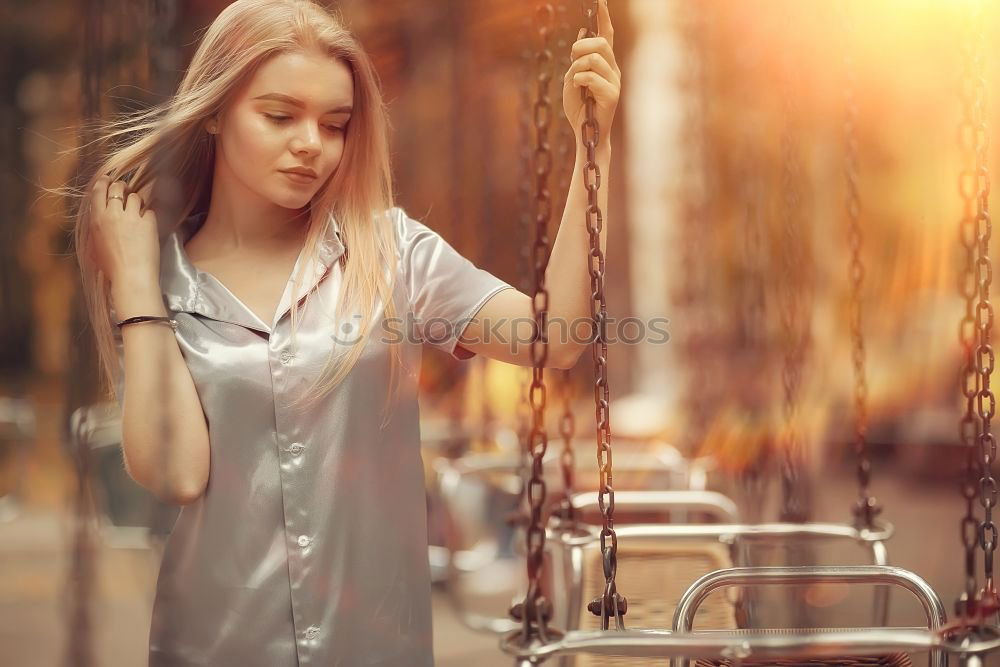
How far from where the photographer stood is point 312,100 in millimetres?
1343

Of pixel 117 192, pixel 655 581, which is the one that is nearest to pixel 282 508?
pixel 117 192

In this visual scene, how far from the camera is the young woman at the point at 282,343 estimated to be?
1331mm

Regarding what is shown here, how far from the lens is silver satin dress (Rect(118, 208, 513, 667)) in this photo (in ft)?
4.41

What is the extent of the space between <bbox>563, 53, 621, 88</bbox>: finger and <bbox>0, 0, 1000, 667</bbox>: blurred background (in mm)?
154

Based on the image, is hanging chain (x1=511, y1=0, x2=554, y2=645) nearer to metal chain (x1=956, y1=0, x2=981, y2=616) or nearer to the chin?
the chin

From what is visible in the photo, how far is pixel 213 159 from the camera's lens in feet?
4.79

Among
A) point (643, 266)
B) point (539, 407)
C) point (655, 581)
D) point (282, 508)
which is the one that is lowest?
point (655, 581)

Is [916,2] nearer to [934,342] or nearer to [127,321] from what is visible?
[934,342]

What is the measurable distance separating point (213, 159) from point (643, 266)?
11006 mm

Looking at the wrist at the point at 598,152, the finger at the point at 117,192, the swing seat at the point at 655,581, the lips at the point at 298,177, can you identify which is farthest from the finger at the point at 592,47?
the swing seat at the point at 655,581

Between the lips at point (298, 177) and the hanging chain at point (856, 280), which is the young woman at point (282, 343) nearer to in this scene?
the lips at point (298, 177)

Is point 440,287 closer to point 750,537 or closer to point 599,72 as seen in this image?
point 599,72

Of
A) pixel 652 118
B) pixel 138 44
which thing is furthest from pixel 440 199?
pixel 652 118

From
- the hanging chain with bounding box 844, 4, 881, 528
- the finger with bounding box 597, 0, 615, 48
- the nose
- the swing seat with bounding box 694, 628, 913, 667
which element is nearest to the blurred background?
the hanging chain with bounding box 844, 4, 881, 528
